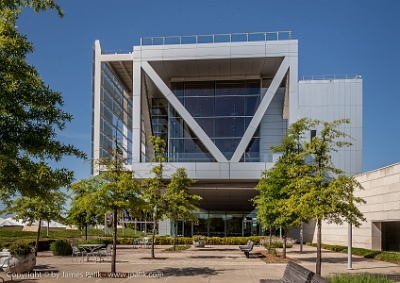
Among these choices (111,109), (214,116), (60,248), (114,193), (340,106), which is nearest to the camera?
(114,193)

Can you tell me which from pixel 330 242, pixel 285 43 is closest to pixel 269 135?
pixel 285 43

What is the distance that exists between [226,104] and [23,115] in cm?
3670

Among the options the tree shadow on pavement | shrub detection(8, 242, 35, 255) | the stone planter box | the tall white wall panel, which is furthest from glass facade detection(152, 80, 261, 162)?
shrub detection(8, 242, 35, 255)

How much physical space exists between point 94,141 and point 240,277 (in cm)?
4244

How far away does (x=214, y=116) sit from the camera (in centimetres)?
4728

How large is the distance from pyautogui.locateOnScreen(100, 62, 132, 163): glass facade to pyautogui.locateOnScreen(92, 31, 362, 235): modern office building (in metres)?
5.38

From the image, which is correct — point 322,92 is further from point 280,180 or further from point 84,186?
point 84,186

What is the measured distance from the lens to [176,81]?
4969 centimetres

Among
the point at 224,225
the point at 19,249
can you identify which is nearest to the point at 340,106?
the point at 224,225

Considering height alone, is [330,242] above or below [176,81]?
below

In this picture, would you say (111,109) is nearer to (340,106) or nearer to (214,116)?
(214,116)

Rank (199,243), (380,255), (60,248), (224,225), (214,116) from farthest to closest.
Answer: (224,225) < (214,116) < (199,243) < (60,248) < (380,255)

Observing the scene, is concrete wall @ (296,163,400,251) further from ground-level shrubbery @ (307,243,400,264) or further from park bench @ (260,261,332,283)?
park bench @ (260,261,332,283)

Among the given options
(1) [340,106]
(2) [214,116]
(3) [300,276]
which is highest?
(1) [340,106]
